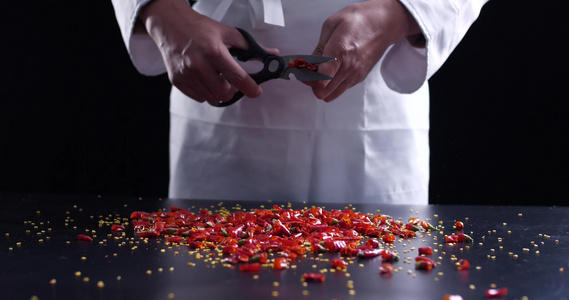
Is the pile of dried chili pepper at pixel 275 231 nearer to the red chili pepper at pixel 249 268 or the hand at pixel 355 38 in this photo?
the red chili pepper at pixel 249 268

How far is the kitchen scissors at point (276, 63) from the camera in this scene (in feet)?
3.31

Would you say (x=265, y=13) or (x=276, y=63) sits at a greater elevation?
(x=265, y=13)

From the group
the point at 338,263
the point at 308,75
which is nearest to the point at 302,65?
the point at 308,75

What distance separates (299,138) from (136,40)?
379 mm

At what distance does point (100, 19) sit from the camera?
6.68 feet

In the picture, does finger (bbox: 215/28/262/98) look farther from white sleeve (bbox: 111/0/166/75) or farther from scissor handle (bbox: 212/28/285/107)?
white sleeve (bbox: 111/0/166/75)

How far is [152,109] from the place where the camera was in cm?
206

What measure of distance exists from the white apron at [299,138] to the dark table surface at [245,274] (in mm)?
250

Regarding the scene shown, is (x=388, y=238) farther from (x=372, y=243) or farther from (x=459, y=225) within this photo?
(x=459, y=225)

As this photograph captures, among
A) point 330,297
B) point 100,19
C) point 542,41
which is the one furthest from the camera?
point 100,19

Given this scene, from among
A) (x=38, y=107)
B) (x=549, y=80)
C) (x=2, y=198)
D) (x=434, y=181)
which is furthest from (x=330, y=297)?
(x=38, y=107)

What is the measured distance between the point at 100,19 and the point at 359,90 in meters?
1.11

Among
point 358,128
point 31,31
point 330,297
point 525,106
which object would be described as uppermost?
point 31,31

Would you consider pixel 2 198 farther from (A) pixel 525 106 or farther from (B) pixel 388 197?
(A) pixel 525 106
